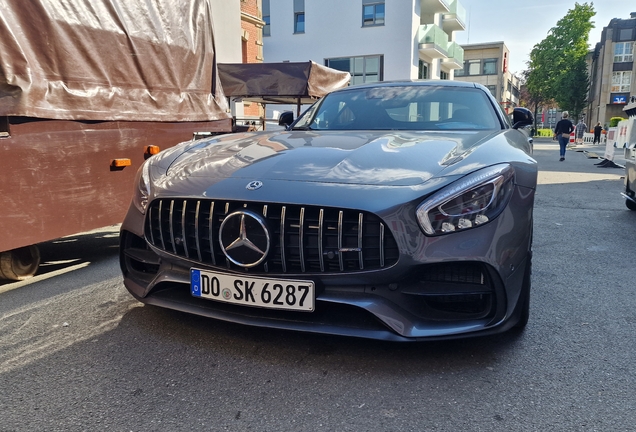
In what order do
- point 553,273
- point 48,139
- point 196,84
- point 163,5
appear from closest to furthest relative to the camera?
point 48,139
point 553,273
point 163,5
point 196,84

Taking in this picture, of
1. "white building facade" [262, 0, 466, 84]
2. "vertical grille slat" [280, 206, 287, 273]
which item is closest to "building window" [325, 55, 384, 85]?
"white building facade" [262, 0, 466, 84]

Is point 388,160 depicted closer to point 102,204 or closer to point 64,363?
point 64,363

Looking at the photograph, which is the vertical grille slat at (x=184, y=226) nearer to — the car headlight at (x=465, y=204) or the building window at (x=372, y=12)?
the car headlight at (x=465, y=204)

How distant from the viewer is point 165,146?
4.93 meters

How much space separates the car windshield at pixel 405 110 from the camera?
376cm

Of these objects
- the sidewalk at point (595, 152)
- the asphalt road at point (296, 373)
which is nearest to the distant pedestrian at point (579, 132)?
the sidewalk at point (595, 152)

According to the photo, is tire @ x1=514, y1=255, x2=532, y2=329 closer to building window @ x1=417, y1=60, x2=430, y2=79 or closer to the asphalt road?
the asphalt road

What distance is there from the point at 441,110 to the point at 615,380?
2220 mm

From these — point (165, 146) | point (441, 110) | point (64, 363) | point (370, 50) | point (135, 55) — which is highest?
point (370, 50)

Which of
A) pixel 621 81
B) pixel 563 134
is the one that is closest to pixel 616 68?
pixel 621 81

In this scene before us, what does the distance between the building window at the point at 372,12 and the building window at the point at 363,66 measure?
1904mm

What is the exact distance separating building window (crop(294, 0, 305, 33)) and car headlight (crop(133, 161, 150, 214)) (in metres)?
29.1

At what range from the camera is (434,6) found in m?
32.2


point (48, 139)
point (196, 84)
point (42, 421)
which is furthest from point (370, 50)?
point (42, 421)
